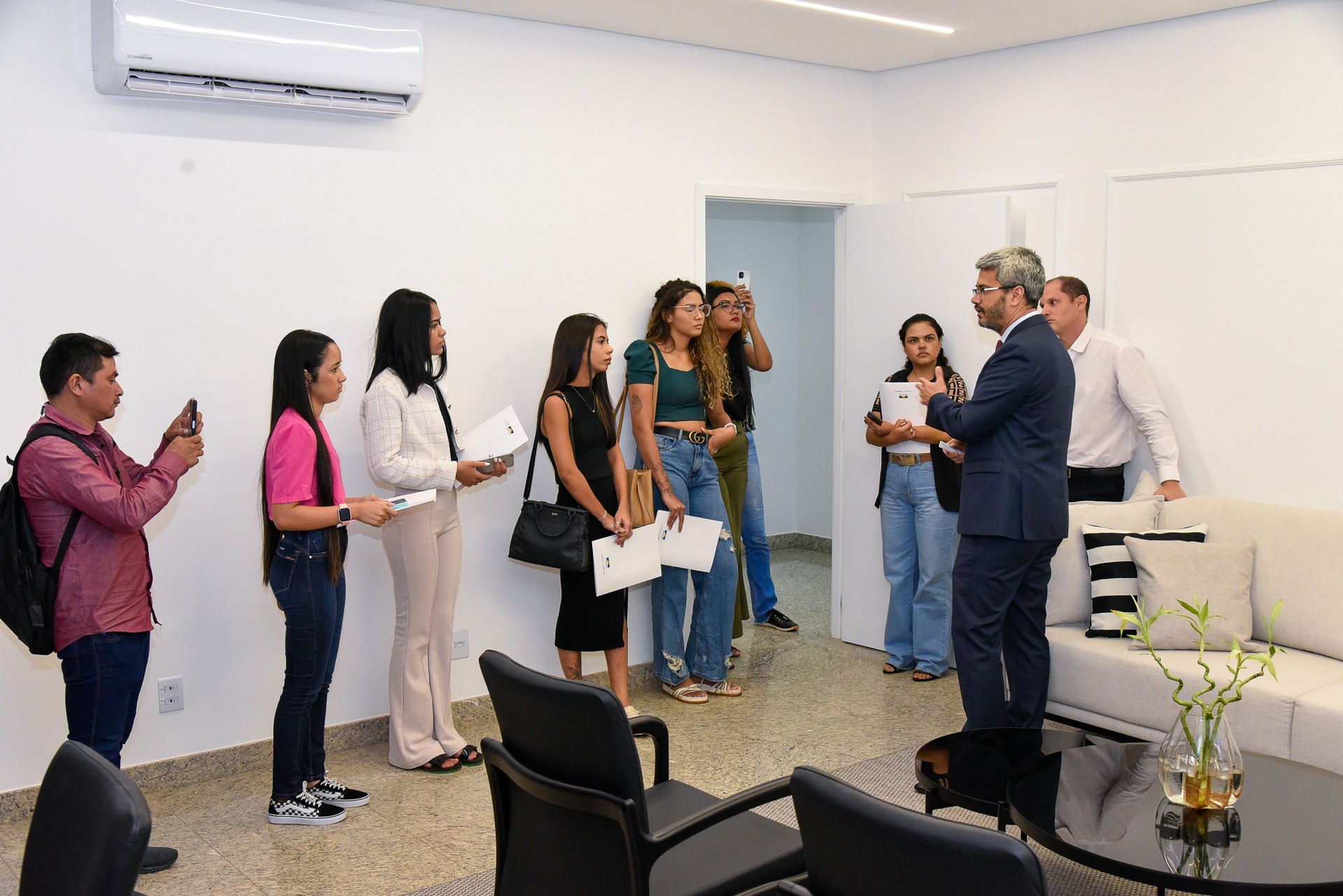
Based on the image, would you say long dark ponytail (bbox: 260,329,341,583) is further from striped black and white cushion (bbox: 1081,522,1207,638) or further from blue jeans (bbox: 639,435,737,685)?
striped black and white cushion (bbox: 1081,522,1207,638)

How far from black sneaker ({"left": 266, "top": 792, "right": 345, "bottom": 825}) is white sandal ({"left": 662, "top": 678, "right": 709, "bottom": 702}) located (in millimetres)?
1656

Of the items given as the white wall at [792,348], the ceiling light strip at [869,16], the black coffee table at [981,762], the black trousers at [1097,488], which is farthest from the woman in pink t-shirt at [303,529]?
the white wall at [792,348]

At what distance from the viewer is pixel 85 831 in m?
1.61

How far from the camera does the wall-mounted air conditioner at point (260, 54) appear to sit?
3.54 meters

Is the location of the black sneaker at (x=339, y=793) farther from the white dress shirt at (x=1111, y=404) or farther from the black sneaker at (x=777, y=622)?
the white dress shirt at (x=1111, y=404)

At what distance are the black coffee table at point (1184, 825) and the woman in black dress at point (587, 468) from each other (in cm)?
179

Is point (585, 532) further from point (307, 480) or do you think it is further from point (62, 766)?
point (62, 766)

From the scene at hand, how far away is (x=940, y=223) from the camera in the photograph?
17.0ft

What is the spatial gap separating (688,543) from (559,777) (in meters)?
2.53

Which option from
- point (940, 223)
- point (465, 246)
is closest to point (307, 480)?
point (465, 246)

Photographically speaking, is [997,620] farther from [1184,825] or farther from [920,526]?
[1184,825]

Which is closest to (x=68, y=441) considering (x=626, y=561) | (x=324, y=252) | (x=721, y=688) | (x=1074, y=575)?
(x=324, y=252)

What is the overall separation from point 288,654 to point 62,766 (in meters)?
1.75

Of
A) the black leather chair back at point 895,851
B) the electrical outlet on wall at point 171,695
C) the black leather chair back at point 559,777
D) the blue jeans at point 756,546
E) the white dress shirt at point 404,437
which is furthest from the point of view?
the blue jeans at point 756,546
